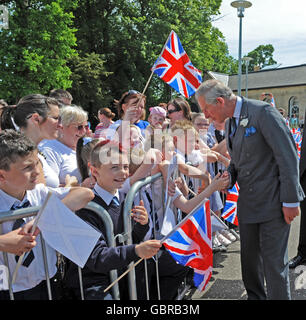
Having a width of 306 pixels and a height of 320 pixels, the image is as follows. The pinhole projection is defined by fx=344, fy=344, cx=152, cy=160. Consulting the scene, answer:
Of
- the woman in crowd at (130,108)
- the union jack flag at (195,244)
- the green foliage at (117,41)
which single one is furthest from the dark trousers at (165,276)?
the green foliage at (117,41)

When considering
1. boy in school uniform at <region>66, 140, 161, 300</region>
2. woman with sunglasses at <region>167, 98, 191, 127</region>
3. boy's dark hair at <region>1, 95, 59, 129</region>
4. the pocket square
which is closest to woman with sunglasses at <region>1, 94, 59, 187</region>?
boy's dark hair at <region>1, 95, 59, 129</region>

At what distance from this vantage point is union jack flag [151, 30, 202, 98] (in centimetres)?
484

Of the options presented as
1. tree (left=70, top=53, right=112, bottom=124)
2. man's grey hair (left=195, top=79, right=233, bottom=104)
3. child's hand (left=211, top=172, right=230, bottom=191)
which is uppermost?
tree (left=70, top=53, right=112, bottom=124)

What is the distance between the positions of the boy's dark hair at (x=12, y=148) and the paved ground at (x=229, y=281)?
7.47 ft

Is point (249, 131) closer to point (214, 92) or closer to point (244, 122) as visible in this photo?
point (244, 122)

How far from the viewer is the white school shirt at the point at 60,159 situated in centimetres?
308

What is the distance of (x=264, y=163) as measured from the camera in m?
2.70

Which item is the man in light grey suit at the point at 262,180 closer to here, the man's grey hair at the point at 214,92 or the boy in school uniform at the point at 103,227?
the man's grey hair at the point at 214,92

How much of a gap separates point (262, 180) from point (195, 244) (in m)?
0.76

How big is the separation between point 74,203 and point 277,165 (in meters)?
1.58

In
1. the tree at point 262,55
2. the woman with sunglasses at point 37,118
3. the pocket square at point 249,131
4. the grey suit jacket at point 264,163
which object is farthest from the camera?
the tree at point 262,55

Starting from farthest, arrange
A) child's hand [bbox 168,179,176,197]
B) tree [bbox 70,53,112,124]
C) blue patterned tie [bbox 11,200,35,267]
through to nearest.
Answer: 1. tree [bbox 70,53,112,124]
2. child's hand [bbox 168,179,176,197]
3. blue patterned tie [bbox 11,200,35,267]

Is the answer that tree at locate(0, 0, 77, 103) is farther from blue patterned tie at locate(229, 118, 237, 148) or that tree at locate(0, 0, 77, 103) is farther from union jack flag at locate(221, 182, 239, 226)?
blue patterned tie at locate(229, 118, 237, 148)
